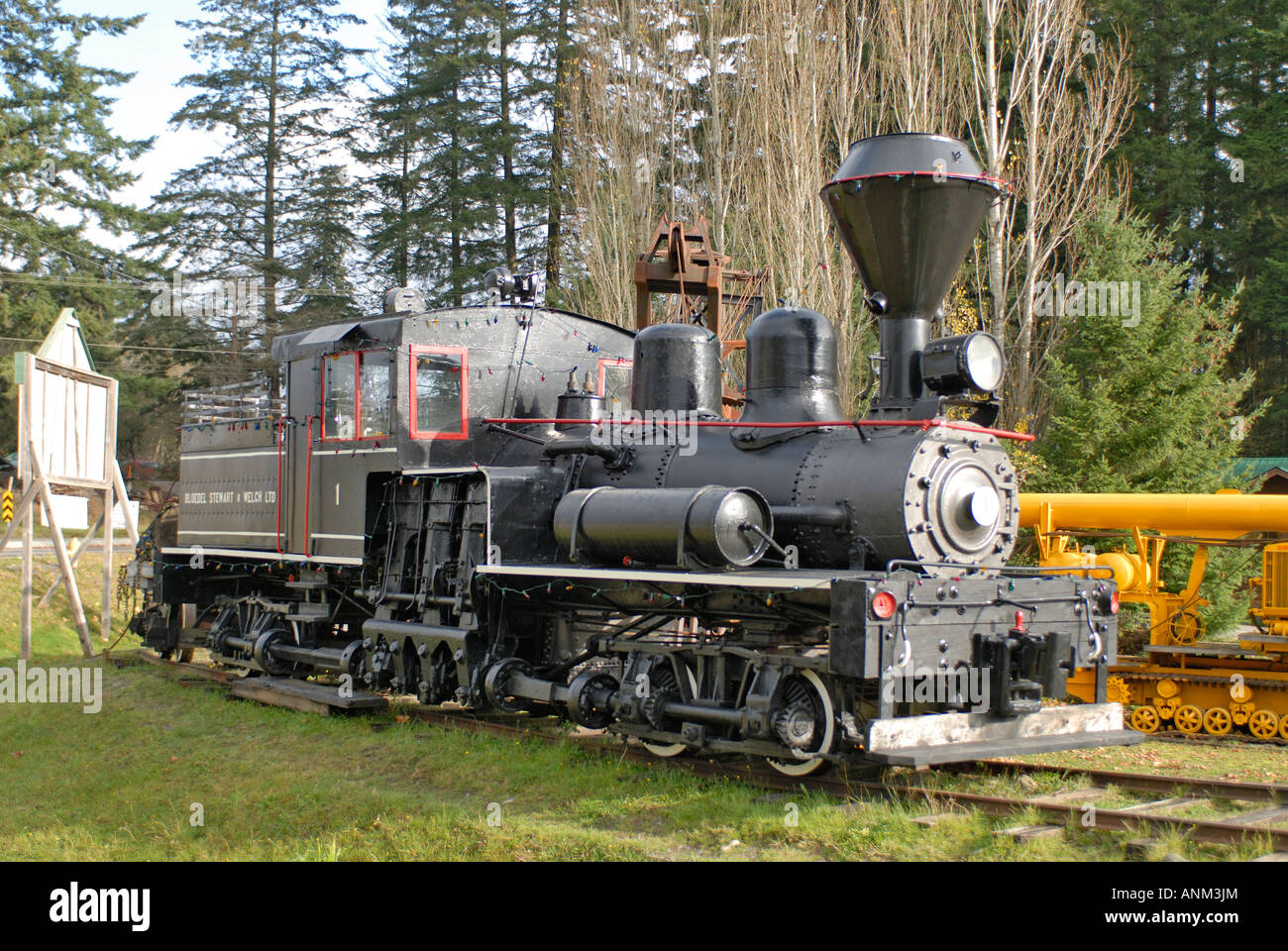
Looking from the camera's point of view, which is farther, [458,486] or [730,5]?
[730,5]

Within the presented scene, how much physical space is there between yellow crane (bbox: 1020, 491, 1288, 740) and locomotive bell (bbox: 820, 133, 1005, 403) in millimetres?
4276

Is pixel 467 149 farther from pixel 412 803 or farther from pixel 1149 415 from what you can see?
pixel 412 803

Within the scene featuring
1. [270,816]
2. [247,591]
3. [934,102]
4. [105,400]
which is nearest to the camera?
[270,816]

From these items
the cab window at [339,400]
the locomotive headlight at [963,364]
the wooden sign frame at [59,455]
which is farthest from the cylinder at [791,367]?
the wooden sign frame at [59,455]

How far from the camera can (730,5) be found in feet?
82.5

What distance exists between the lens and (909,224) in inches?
310

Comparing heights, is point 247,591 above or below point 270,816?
above

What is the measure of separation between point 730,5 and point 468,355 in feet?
59.8

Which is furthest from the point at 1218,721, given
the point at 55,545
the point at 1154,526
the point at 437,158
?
the point at 437,158

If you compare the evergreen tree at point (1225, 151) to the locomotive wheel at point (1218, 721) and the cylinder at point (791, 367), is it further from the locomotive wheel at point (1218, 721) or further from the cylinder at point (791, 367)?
the cylinder at point (791, 367)

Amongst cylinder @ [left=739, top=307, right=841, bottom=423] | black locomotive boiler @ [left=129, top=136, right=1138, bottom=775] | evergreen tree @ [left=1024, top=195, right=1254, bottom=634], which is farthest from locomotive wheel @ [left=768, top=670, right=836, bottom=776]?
evergreen tree @ [left=1024, top=195, right=1254, bottom=634]
